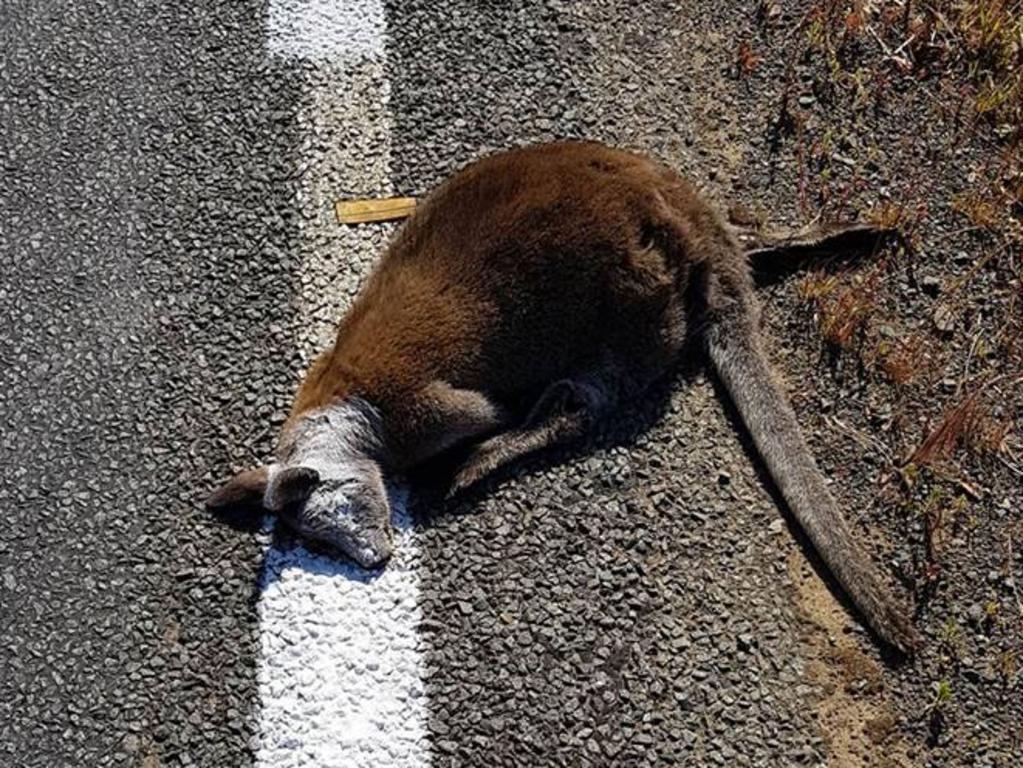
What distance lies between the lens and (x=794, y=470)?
4590 millimetres

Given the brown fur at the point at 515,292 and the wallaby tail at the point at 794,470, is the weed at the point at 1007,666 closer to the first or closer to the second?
the wallaby tail at the point at 794,470

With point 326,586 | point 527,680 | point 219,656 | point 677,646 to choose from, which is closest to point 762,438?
point 677,646

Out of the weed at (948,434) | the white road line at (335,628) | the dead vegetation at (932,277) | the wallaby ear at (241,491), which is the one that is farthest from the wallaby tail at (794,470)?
the wallaby ear at (241,491)

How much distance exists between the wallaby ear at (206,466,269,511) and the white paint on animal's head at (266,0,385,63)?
2.22 m

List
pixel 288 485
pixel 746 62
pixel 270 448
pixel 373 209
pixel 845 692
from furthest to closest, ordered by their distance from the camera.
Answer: pixel 746 62 → pixel 373 209 → pixel 270 448 → pixel 288 485 → pixel 845 692

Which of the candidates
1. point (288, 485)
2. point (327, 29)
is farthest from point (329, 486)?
point (327, 29)

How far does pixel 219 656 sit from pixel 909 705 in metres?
2.14

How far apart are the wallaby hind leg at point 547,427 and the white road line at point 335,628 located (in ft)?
1.07

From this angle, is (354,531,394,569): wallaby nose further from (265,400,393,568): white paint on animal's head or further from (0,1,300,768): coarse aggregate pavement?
(0,1,300,768): coarse aggregate pavement

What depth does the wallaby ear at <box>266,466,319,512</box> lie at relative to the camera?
4.40 metres

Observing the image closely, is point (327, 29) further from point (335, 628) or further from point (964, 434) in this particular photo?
point (964, 434)

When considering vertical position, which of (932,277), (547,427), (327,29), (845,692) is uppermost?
(327,29)

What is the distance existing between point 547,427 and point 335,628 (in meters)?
1.04

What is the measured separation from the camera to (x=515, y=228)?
4723 mm
